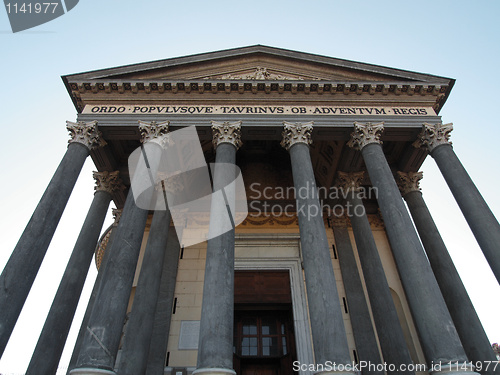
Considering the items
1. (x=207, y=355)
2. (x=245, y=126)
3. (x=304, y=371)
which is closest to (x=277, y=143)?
(x=245, y=126)

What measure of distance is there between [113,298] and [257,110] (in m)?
8.95

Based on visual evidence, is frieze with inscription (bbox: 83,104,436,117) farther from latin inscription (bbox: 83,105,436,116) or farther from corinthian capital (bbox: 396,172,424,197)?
corinthian capital (bbox: 396,172,424,197)

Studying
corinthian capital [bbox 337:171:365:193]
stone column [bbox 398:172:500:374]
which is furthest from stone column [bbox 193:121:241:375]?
stone column [bbox 398:172:500:374]

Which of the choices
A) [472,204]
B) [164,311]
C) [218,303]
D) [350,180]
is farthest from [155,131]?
[472,204]

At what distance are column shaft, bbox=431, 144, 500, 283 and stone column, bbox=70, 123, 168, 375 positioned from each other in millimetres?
10829

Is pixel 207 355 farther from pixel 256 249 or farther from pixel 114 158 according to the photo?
pixel 114 158

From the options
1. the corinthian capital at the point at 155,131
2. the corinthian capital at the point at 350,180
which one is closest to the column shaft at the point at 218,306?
the corinthian capital at the point at 155,131

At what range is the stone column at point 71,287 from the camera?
10.9 meters

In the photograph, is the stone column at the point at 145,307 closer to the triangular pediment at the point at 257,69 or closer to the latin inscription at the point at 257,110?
the latin inscription at the point at 257,110

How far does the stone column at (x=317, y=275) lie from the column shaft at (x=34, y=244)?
26.0ft

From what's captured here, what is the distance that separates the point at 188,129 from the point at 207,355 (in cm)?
860

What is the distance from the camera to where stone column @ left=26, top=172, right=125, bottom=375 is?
1086 centimetres

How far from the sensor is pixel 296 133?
13273 millimetres

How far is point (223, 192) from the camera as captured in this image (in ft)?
37.7
